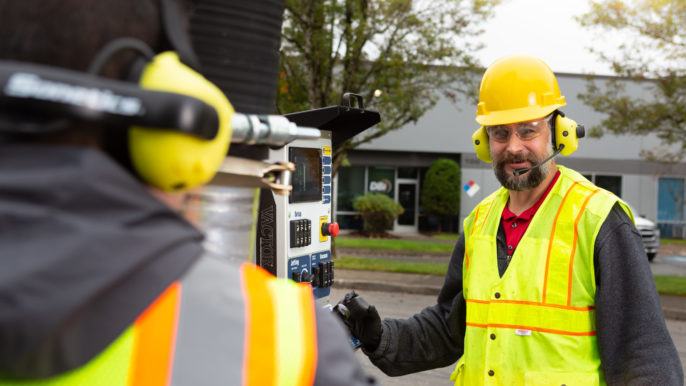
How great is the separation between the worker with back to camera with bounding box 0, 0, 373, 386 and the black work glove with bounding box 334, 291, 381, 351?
1575mm

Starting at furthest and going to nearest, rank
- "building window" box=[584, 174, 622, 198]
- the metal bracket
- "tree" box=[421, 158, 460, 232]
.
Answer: "building window" box=[584, 174, 622, 198], "tree" box=[421, 158, 460, 232], the metal bracket

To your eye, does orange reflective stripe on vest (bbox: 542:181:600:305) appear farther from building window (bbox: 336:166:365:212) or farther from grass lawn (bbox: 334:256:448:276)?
building window (bbox: 336:166:365:212)

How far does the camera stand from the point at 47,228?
60cm

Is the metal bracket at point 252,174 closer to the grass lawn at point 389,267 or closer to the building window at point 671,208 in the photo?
the grass lawn at point 389,267

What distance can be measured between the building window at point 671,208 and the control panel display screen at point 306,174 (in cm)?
2257

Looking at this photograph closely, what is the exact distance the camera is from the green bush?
2075 cm

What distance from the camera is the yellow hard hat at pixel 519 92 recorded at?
8.28 ft

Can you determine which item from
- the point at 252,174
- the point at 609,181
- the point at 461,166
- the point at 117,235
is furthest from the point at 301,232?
the point at 609,181

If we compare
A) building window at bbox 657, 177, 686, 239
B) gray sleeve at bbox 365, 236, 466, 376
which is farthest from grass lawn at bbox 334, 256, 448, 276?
building window at bbox 657, 177, 686, 239

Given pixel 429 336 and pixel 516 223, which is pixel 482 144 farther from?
pixel 429 336

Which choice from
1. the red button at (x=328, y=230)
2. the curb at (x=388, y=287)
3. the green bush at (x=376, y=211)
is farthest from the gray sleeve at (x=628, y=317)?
the green bush at (x=376, y=211)

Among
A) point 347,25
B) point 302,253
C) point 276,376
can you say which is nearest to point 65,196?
point 276,376

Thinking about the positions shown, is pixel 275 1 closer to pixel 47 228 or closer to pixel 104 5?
pixel 104 5

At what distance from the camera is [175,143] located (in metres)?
0.71
